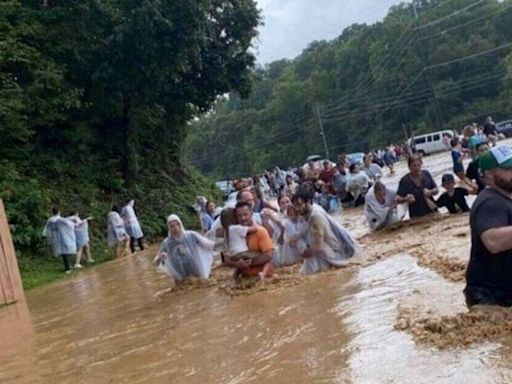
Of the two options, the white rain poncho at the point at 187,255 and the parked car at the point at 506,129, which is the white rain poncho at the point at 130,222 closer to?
the white rain poncho at the point at 187,255

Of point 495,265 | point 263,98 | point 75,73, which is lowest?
point 495,265

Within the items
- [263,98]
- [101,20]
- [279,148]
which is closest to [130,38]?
[101,20]

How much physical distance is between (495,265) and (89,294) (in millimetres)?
9433

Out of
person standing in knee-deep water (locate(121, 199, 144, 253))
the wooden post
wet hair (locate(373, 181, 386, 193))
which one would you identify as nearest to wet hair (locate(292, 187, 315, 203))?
wet hair (locate(373, 181, 386, 193))

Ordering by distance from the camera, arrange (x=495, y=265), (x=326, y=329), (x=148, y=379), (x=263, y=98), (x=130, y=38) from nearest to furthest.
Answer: (x=495, y=265) < (x=148, y=379) < (x=326, y=329) < (x=130, y=38) < (x=263, y=98)

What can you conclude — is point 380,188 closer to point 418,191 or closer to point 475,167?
point 418,191

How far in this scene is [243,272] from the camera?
9562 millimetres

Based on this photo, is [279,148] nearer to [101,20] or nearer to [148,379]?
[101,20]

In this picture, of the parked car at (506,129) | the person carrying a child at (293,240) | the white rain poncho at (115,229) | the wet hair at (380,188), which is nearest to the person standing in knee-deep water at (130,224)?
the white rain poncho at (115,229)

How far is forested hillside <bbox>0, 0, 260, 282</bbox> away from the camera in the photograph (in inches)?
880

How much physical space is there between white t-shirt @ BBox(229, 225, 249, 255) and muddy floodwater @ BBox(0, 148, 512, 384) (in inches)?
21.4

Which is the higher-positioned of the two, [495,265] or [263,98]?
[263,98]

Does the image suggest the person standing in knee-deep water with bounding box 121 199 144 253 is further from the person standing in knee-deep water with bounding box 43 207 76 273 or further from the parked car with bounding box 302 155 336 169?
the parked car with bounding box 302 155 336 169

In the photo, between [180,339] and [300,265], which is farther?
[300,265]
